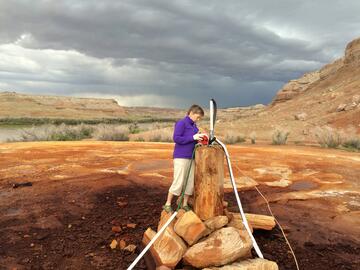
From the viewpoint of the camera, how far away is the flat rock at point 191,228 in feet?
15.2

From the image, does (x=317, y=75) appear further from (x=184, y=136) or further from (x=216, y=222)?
(x=216, y=222)

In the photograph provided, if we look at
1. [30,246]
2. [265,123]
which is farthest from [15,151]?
[265,123]

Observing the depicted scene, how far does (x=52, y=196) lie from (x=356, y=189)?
5.94 metres

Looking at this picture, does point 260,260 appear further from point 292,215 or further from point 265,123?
point 265,123

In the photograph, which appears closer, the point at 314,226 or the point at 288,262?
the point at 288,262

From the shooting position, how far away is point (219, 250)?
432cm

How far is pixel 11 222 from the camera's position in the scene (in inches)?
228

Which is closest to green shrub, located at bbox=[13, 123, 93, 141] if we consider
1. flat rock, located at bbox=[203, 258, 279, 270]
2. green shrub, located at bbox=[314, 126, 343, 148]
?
green shrub, located at bbox=[314, 126, 343, 148]

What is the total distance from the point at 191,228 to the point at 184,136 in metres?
1.16

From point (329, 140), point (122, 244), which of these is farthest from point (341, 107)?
point (122, 244)

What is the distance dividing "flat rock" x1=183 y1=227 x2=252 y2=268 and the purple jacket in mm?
1079

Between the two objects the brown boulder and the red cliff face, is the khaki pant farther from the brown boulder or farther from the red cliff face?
the red cliff face

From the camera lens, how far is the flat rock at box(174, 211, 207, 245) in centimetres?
463

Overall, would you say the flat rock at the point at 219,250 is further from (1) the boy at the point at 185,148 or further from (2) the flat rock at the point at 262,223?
(2) the flat rock at the point at 262,223
